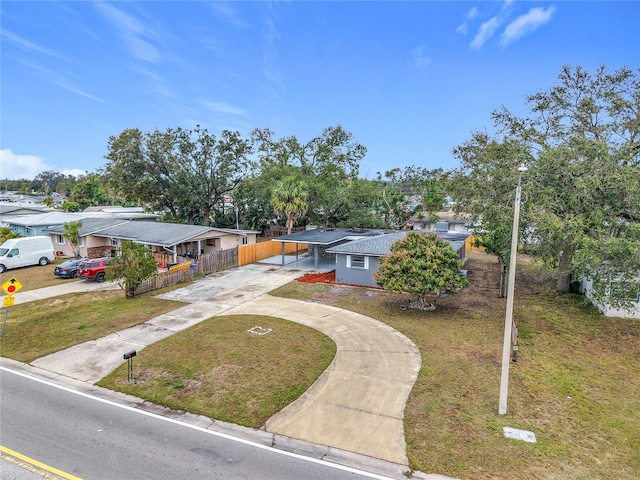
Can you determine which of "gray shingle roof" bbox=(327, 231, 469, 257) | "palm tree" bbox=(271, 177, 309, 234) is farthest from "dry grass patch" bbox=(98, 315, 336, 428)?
"palm tree" bbox=(271, 177, 309, 234)

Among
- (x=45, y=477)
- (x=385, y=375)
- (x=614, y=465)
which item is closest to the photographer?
(x=45, y=477)

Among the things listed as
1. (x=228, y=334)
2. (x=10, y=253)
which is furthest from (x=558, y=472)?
(x=10, y=253)

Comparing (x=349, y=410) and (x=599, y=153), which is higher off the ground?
(x=599, y=153)

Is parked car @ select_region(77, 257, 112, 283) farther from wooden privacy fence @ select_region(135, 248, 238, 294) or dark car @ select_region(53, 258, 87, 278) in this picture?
wooden privacy fence @ select_region(135, 248, 238, 294)

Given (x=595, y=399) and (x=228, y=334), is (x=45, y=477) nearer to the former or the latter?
→ (x=228, y=334)

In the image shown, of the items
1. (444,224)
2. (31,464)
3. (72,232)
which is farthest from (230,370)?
(444,224)

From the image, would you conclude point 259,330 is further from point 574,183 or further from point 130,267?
point 574,183

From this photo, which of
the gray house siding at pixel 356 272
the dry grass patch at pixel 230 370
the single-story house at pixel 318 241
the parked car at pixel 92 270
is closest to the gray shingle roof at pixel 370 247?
the gray house siding at pixel 356 272
